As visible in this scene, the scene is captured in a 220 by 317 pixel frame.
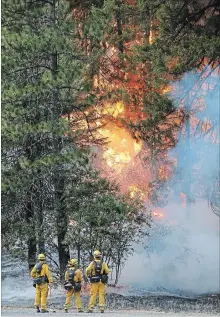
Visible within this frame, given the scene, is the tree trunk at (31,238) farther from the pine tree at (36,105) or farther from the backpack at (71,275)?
the backpack at (71,275)

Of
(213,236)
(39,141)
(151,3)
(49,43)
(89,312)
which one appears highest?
(151,3)

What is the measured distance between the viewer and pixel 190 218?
102ft

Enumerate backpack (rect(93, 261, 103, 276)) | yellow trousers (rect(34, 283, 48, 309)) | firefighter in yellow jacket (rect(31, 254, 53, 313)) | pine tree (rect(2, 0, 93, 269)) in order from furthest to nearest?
1. pine tree (rect(2, 0, 93, 269))
2. yellow trousers (rect(34, 283, 48, 309))
3. firefighter in yellow jacket (rect(31, 254, 53, 313))
4. backpack (rect(93, 261, 103, 276))

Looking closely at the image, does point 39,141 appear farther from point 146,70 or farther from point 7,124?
point 146,70

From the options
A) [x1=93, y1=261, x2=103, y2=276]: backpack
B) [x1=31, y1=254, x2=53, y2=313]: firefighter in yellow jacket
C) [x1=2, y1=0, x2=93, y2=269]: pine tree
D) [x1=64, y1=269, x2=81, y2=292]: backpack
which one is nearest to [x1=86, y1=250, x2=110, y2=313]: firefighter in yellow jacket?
[x1=93, y1=261, x2=103, y2=276]: backpack

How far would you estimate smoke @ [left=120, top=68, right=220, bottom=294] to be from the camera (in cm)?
2752

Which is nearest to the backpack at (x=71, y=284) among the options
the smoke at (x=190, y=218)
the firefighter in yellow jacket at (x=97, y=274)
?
the firefighter in yellow jacket at (x=97, y=274)

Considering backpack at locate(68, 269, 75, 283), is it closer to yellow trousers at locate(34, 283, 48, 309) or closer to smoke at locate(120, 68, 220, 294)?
yellow trousers at locate(34, 283, 48, 309)

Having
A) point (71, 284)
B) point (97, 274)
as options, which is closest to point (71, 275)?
point (71, 284)

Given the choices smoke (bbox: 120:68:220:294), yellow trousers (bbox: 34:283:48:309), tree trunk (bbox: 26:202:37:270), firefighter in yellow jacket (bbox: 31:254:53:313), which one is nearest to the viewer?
firefighter in yellow jacket (bbox: 31:254:53:313)

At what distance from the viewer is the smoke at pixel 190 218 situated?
27.5 meters

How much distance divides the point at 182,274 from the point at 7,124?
850 cm

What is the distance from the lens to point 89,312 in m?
19.0

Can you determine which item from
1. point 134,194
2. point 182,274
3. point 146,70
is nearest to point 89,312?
point 182,274
